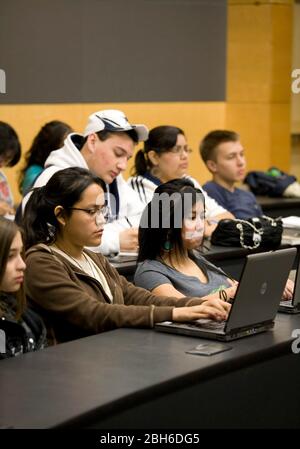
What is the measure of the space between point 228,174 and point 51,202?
8.78ft

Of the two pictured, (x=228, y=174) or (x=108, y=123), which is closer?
(x=108, y=123)

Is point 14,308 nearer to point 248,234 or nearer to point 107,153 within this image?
point 107,153

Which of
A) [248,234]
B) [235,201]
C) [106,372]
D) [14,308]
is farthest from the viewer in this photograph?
[235,201]

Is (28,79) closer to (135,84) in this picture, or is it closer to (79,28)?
(79,28)

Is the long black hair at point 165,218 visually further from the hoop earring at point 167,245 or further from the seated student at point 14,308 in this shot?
the seated student at point 14,308

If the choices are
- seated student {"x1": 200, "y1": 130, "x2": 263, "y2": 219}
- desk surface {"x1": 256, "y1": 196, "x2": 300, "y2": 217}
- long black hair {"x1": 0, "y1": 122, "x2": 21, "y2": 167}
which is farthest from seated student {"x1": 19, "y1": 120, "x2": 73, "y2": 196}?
desk surface {"x1": 256, "y1": 196, "x2": 300, "y2": 217}

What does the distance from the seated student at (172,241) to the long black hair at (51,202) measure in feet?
1.23

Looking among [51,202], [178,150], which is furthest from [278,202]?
[51,202]

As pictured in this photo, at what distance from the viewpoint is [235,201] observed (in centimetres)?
552

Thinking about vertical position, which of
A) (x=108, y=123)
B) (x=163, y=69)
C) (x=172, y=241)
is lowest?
(x=172, y=241)

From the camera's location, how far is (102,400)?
212cm

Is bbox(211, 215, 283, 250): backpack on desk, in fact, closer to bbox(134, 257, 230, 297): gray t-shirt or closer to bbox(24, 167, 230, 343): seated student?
bbox(134, 257, 230, 297): gray t-shirt

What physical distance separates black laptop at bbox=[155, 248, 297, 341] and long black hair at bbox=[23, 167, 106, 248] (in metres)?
0.47

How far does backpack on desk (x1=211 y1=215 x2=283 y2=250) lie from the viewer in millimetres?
4535
